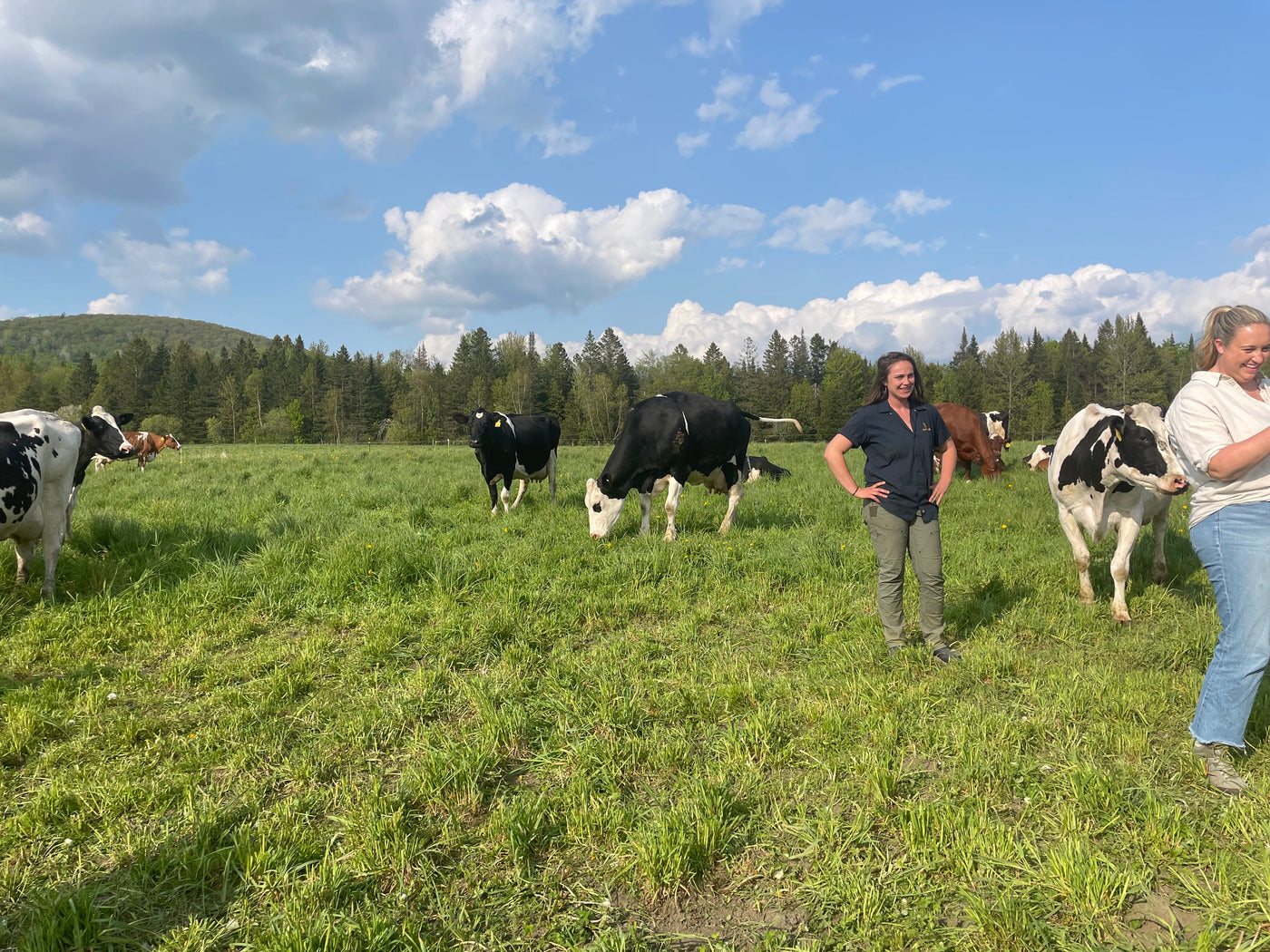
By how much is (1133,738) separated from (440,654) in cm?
442

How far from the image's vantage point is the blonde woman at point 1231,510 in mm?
3010

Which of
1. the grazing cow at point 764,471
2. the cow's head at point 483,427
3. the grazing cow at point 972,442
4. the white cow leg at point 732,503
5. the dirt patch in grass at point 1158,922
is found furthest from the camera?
the grazing cow at point 972,442

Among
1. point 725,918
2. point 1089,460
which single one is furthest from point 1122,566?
point 725,918

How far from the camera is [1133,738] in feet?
11.8

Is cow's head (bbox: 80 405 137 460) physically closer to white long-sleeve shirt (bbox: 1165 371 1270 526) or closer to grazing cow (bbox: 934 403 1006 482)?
white long-sleeve shirt (bbox: 1165 371 1270 526)

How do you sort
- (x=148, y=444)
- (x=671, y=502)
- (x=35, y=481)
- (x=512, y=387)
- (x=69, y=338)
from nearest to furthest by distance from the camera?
(x=35, y=481) → (x=671, y=502) → (x=148, y=444) → (x=512, y=387) → (x=69, y=338)

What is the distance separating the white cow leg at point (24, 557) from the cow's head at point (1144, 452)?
32.9 feet

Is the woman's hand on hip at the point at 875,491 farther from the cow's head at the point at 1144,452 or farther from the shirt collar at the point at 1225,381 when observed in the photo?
the cow's head at the point at 1144,452

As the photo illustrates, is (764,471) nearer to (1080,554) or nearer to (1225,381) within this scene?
(1080,554)

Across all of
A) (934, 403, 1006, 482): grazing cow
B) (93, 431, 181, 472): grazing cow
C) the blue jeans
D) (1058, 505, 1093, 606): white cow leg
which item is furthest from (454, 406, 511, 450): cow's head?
→ (93, 431, 181, 472): grazing cow

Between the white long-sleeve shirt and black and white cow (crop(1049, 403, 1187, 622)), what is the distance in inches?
93.7

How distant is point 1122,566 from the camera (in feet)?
19.4

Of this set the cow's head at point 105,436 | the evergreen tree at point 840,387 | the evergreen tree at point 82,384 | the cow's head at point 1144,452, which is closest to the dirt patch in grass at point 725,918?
the cow's head at point 1144,452

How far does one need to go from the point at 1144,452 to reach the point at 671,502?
17.4ft
